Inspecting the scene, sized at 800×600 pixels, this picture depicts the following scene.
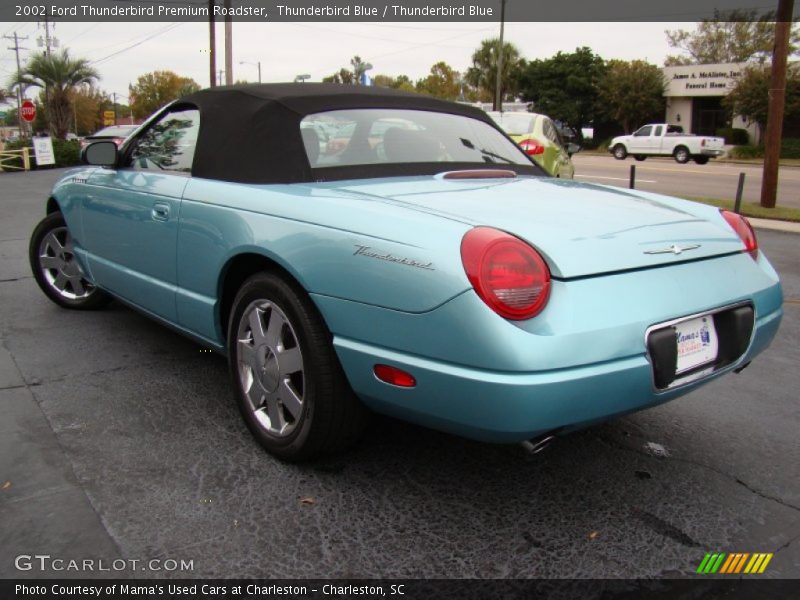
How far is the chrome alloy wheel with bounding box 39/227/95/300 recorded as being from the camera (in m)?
5.05

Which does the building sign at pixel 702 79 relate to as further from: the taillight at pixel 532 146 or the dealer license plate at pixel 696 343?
the dealer license plate at pixel 696 343

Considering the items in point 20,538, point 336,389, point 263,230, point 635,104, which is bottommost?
point 20,538

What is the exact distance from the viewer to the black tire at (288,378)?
2.59 m

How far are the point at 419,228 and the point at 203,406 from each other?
1.75 metres

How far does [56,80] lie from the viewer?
1353 inches

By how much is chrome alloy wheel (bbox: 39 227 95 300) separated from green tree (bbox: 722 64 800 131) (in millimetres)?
37631

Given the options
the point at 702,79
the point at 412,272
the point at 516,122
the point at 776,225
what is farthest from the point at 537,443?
the point at 702,79

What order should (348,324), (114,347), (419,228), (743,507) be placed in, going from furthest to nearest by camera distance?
(114,347) → (743,507) → (348,324) → (419,228)

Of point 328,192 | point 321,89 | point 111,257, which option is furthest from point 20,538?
point 321,89

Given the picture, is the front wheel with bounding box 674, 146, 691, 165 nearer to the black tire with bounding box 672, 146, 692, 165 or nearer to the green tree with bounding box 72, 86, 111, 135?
the black tire with bounding box 672, 146, 692, 165

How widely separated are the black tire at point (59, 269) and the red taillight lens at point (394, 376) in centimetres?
335

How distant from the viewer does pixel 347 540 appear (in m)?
2.38

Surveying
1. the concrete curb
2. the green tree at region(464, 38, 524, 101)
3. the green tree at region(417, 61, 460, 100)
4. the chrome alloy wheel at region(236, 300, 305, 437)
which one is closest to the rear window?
the concrete curb

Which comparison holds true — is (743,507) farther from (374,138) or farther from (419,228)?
(374,138)
